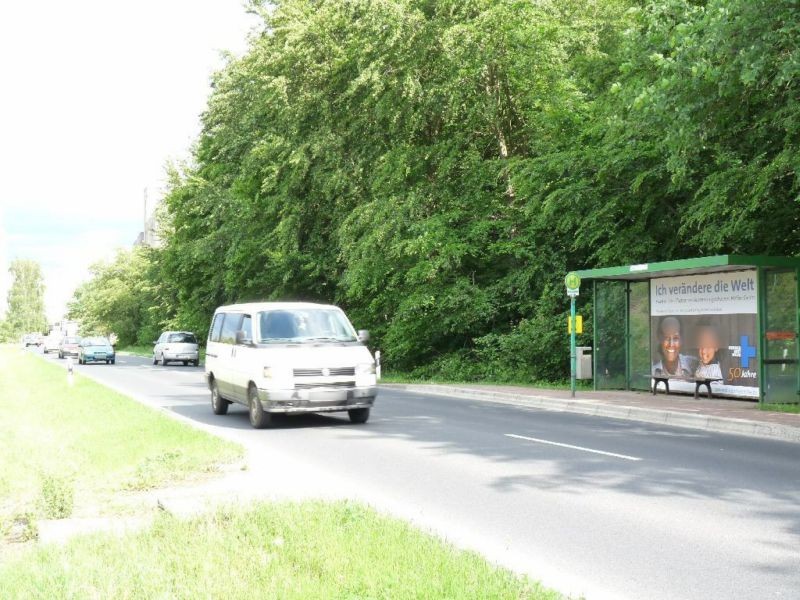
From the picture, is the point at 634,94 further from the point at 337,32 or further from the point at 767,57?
the point at 337,32

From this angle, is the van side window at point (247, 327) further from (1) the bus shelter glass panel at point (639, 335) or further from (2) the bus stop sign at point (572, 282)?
(1) the bus shelter glass panel at point (639, 335)

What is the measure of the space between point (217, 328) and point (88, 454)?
634 centimetres

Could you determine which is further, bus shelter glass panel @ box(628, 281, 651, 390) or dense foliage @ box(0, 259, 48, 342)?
dense foliage @ box(0, 259, 48, 342)

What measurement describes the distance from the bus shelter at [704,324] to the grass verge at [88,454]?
10722mm

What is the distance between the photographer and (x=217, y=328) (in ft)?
56.0

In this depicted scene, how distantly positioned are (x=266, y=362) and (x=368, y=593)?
30.4ft

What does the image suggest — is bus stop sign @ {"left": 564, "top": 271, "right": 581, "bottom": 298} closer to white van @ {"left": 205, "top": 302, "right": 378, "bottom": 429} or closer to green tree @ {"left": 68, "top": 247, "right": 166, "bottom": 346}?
white van @ {"left": 205, "top": 302, "right": 378, "bottom": 429}

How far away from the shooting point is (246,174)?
38125 mm

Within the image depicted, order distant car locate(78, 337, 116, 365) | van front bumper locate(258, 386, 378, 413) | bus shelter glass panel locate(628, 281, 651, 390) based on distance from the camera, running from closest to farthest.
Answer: van front bumper locate(258, 386, 378, 413) → bus shelter glass panel locate(628, 281, 651, 390) → distant car locate(78, 337, 116, 365)

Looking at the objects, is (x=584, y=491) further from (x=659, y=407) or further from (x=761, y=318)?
(x=761, y=318)

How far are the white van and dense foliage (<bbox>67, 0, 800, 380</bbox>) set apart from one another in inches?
255

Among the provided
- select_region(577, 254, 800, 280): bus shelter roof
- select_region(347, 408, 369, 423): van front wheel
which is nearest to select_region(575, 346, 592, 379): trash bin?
select_region(577, 254, 800, 280): bus shelter roof

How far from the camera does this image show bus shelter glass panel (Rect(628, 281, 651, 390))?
842 inches

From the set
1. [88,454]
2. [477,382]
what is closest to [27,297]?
[477,382]
